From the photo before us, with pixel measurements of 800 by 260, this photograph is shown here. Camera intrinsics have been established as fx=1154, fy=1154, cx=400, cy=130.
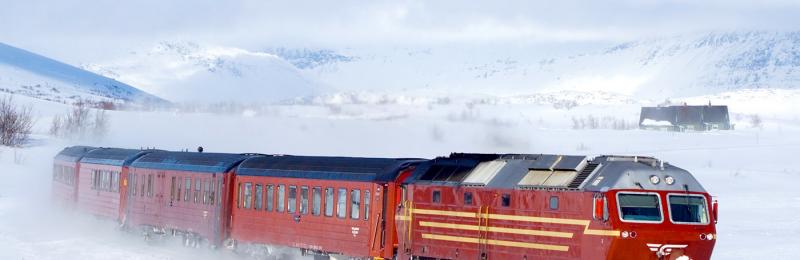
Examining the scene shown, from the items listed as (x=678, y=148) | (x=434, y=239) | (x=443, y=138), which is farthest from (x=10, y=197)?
(x=678, y=148)

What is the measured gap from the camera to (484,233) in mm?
26562

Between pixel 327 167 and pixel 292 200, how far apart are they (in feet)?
6.40

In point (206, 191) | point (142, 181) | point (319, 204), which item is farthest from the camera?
point (142, 181)

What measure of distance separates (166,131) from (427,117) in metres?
29.3

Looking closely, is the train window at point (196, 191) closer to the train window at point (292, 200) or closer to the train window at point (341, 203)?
the train window at point (292, 200)

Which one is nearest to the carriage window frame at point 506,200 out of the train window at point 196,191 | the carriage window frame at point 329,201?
the carriage window frame at point 329,201

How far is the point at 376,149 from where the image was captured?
106 metres

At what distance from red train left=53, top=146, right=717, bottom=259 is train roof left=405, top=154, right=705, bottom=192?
0.12ft

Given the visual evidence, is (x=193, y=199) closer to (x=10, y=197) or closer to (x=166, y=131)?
(x=10, y=197)

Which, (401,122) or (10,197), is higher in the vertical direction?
(401,122)

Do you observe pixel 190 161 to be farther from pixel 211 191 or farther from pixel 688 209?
pixel 688 209

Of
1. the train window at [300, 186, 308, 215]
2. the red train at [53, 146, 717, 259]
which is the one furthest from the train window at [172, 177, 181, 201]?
the train window at [300, 186, 308, 215]

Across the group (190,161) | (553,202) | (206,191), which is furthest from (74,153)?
(553,202)

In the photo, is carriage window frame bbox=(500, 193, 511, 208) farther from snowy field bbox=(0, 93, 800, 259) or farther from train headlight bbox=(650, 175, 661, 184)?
snowy field bbox=(0, 93, 800, 259)
